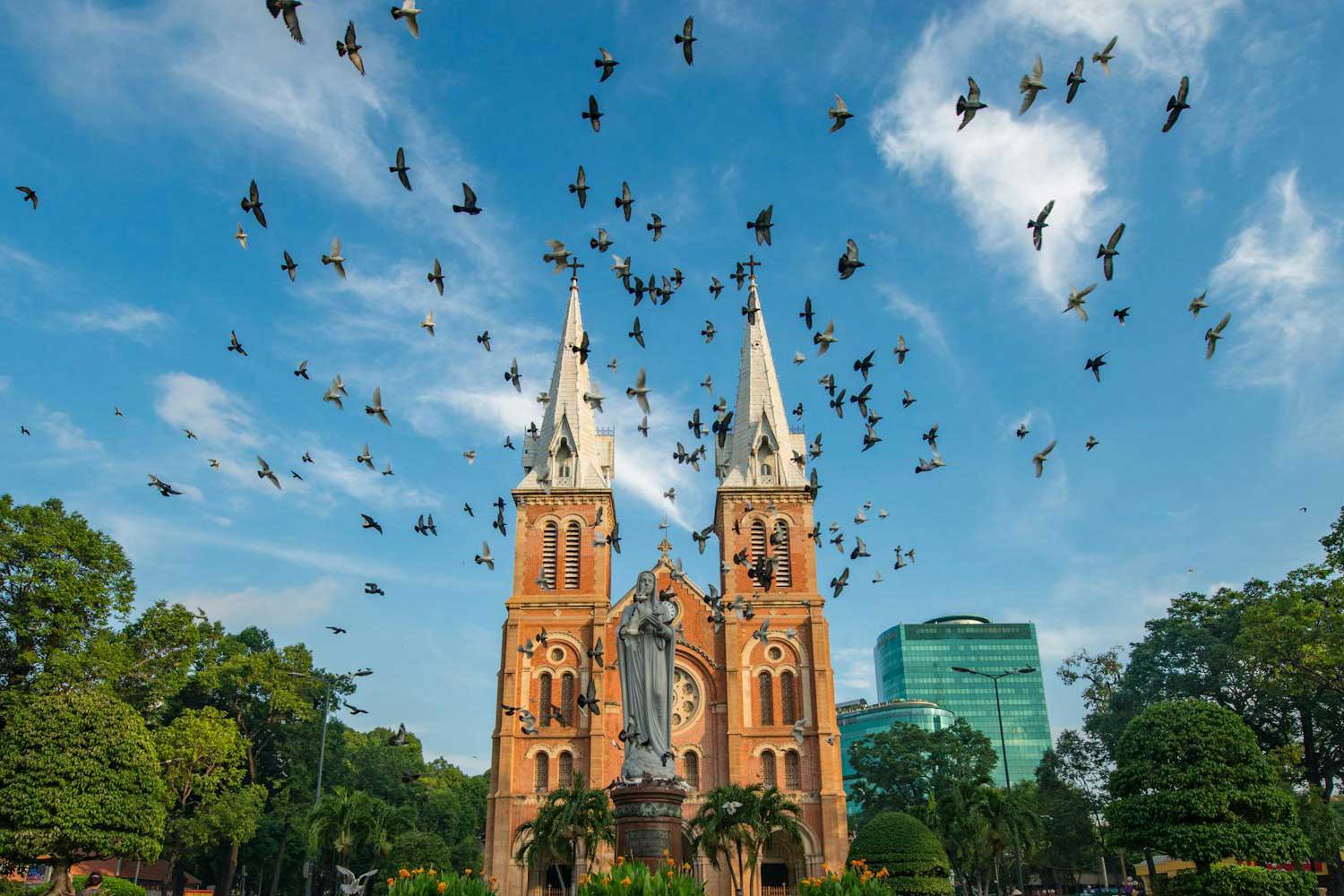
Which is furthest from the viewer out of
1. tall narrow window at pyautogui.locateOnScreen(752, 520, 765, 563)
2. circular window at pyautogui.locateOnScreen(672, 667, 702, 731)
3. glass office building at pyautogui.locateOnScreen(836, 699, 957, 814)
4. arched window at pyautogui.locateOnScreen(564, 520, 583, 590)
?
glass office building at pyautogui.locateOnScreen(836, 699, 957, 814)

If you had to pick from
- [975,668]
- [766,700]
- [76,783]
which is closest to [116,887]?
[76,783]

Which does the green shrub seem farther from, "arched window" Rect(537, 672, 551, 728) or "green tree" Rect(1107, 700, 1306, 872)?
"green tree" Rect(1107, 700, 1306, 872)

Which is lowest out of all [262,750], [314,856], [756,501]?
[314,856]

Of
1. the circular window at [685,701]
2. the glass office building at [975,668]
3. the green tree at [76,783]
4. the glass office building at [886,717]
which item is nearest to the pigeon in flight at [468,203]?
the green tree at [76,783]

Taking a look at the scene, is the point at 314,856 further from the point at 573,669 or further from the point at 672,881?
the point at 672,881

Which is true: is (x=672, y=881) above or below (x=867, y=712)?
below

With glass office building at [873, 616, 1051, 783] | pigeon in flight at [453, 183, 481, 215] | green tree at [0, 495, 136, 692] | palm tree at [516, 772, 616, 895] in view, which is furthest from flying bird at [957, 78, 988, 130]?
glass office building at [873, 616, 1051, 783]

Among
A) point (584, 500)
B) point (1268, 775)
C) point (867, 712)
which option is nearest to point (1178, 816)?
point (1268, 775)
